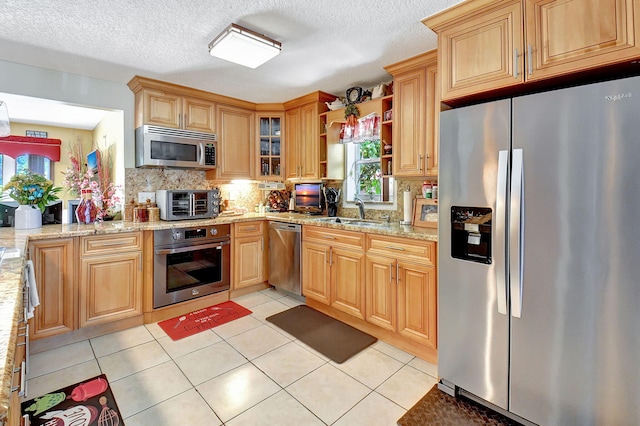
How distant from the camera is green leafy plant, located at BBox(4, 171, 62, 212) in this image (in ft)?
8.29

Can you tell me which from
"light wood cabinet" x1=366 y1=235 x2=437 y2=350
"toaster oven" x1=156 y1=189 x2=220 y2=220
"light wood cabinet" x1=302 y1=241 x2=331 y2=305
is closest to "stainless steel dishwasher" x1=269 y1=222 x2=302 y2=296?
"light wood cabinet" x1=302 y1=241 x2=331 y2=305

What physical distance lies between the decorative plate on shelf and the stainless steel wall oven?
1922 mm

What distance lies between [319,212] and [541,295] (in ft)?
8.56

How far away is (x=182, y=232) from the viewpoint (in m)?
3.01

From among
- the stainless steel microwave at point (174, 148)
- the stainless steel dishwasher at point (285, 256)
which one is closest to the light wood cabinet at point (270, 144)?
the stainless steel microwave at point (174, 148)

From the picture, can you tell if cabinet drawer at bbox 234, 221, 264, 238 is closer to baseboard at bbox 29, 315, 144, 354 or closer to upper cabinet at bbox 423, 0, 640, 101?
baseboard at bbox 29, 315, 144, 354

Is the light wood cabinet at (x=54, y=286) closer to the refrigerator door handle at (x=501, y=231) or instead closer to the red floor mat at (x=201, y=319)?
the red floor mat at (x=201, y=319)

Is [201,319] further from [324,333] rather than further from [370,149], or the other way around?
[370,149]

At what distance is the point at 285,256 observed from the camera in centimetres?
346

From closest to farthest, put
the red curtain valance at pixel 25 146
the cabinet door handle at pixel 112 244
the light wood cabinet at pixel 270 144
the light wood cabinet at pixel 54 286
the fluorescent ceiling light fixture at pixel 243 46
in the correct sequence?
the fluorescent ceiling light fixture at pixel 243 46
the light wood cabinet at pixel 54 286
the cabinet door handle at pixel 112 244
the light wood cabinet at pixel 270 144
the red curtain valance at pixel 25 146

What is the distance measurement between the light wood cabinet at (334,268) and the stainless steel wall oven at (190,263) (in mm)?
904

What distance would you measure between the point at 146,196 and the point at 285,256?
5.60 feet

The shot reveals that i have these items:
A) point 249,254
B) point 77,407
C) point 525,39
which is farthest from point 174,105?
point 525,39

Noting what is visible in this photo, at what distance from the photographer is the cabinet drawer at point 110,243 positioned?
2.54 metres
